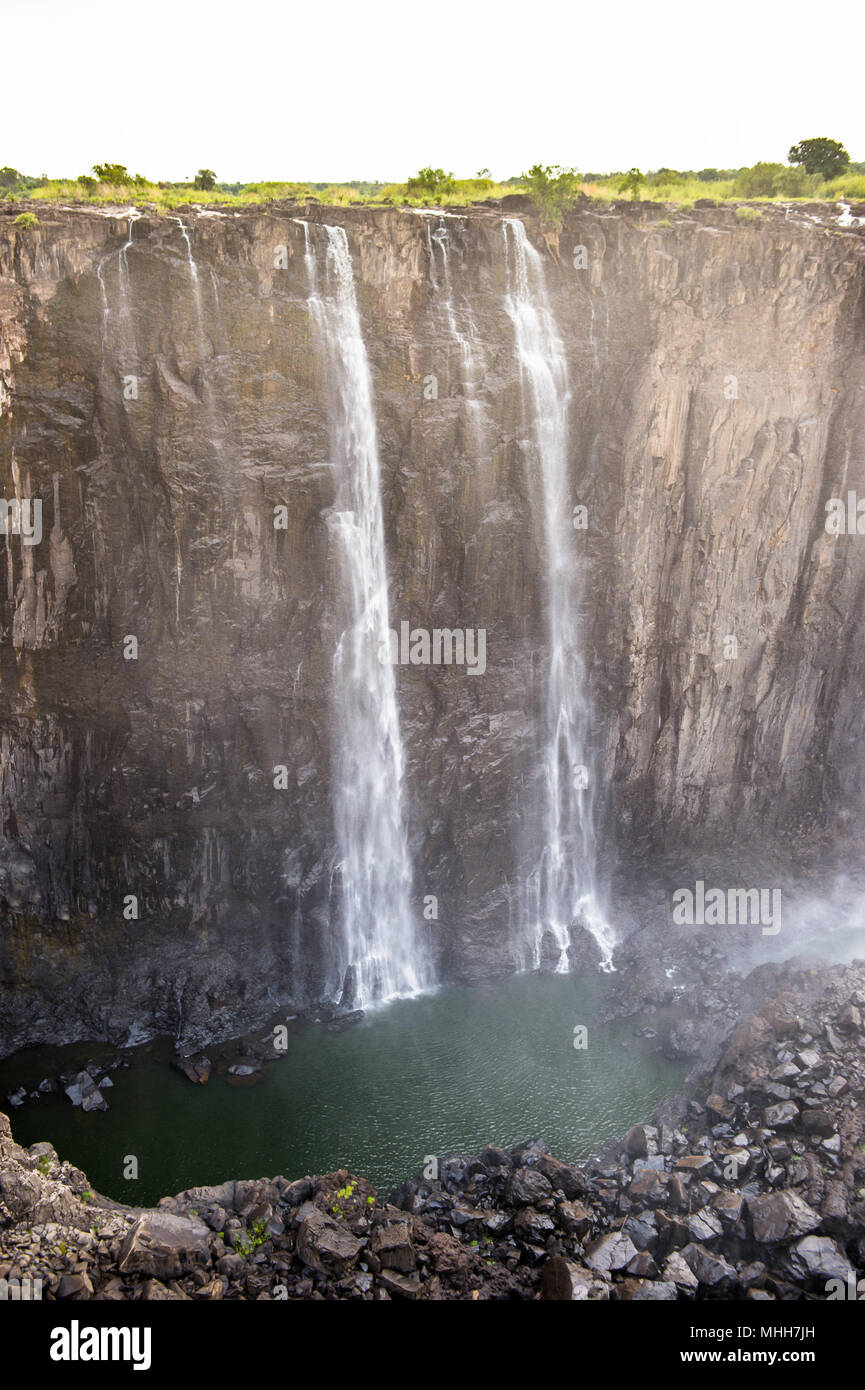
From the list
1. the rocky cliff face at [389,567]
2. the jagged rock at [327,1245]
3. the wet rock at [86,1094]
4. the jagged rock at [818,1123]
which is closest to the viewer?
the jagged rock at [327,1245]

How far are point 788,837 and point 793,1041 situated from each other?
393 inches

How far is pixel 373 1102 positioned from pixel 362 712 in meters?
9.89

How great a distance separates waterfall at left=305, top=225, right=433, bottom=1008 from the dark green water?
6.61 feet

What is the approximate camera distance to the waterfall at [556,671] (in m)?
26.2

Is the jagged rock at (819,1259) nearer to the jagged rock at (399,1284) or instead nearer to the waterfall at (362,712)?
the jagged rock at (399,1284)

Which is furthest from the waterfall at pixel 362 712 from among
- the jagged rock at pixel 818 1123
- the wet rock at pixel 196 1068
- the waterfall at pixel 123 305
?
the jagged rock at pixel 818 1123

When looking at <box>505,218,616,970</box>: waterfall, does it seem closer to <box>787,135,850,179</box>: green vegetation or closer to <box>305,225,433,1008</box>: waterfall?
<box>305,225,433,1008</box>: waterfall

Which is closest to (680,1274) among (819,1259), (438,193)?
(819,1259)

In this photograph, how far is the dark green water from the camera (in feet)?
68.7

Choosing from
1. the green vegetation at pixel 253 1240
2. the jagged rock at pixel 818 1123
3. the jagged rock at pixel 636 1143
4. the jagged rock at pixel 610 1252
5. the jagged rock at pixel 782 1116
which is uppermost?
the jagged rock at pixel 818 1123

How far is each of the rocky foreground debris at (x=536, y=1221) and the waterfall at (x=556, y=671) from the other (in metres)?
8.79

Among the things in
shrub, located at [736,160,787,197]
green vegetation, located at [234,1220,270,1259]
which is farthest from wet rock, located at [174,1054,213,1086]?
shrub, located at [736,160,787,197]

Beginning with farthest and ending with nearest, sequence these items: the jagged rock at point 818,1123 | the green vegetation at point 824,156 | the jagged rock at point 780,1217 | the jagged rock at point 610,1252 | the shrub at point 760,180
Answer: the green vegetation at point 824,156 < the shrub at point 760,180 < the jagged rock at point 818,1123 < the jagged rock at point 780,1217 < the jagged rock at point 610,1252

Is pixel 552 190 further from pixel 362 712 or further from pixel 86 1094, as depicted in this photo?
pixel 86 1094
